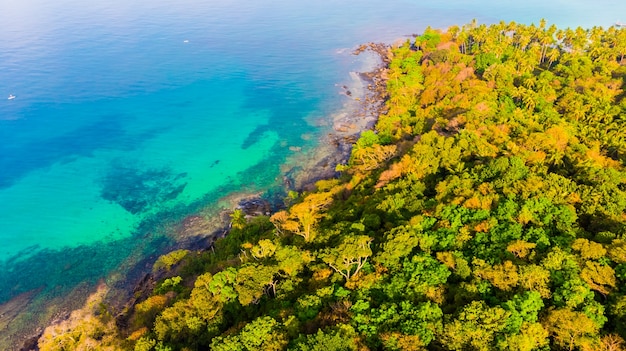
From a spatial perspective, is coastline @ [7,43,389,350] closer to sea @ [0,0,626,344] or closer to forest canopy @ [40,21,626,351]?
sea @ [0,0,626,344]

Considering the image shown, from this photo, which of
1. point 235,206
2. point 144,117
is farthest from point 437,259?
point 144,117

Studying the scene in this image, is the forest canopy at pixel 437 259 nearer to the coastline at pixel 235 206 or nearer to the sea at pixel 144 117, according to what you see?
the coastline at pixel 235 206

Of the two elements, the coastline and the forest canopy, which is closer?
the forest canopy

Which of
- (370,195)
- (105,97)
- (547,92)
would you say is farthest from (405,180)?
(105,97)

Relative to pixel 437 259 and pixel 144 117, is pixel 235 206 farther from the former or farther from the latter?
pixel 144 117

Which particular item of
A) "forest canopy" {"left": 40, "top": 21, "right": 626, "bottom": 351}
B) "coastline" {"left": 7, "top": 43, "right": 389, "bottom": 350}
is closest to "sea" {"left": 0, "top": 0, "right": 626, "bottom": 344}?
"coastline" {"left": 7, "top": 43, "right": 389, "bottom": 350}

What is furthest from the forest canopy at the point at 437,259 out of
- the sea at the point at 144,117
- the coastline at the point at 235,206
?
the sea at the point at 144,117

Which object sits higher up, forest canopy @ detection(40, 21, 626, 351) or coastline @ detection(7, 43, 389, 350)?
forest canopy @ detection(40, 21, 626, 351)

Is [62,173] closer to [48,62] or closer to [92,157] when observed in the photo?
[92,157]
